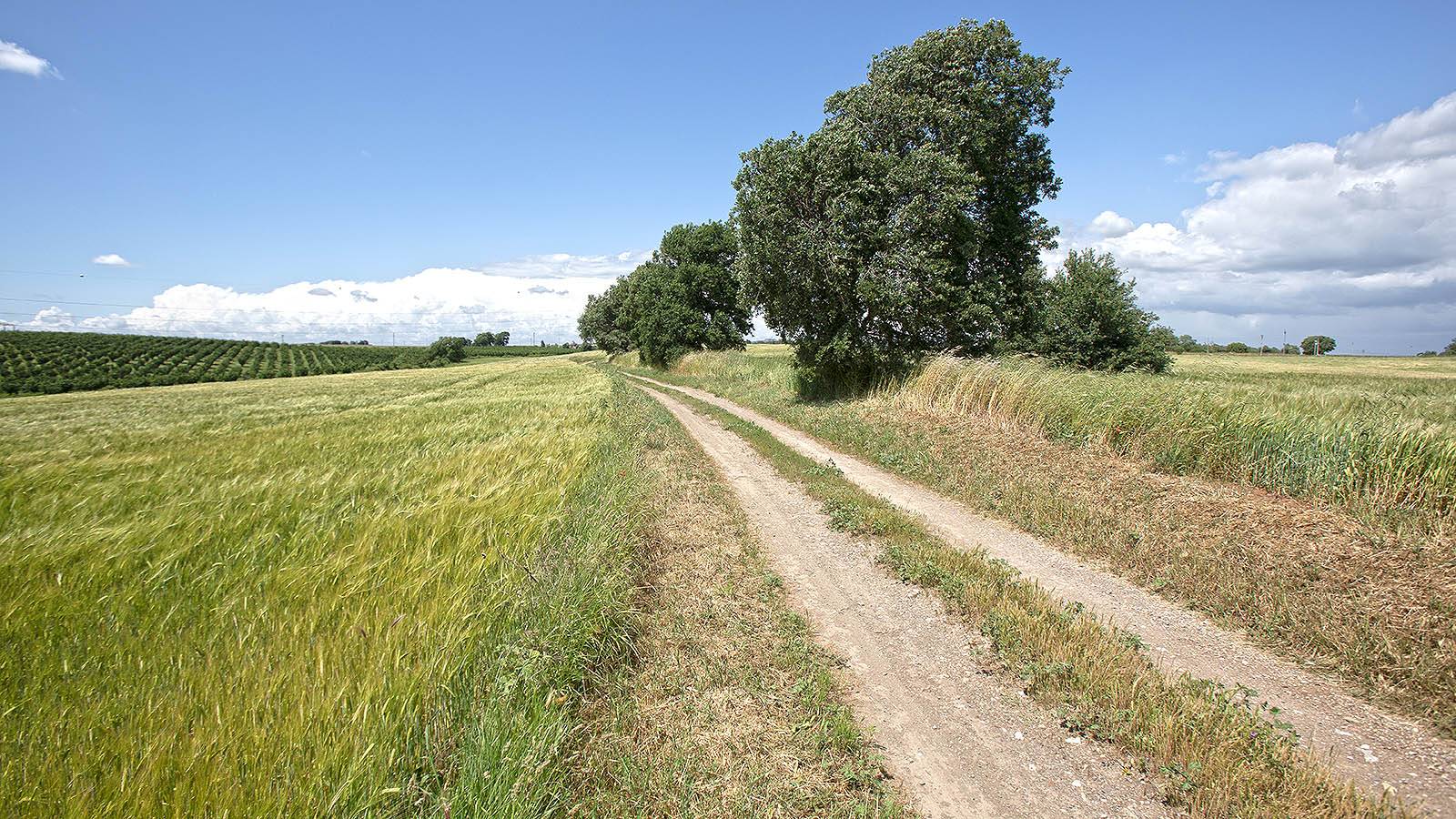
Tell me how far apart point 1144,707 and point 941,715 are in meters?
1.25

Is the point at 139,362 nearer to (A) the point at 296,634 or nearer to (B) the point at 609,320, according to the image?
(B) the point at 609,320

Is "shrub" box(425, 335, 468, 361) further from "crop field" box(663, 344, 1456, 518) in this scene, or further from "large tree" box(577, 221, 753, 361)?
"crop field" box(663, 344, 1456, 518)

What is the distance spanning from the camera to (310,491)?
5293 millimetres

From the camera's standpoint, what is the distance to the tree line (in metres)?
15.9

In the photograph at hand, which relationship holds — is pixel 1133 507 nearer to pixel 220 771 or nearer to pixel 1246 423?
pixel 1246 423

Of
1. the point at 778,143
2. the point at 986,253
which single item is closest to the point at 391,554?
the point at 778,143

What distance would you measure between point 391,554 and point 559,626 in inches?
54.6

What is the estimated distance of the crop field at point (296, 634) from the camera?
2004mm

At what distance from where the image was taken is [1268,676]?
159 inches

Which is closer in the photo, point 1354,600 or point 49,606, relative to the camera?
point 49,606

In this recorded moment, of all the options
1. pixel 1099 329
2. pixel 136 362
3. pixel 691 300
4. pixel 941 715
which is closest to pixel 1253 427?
pixel 941 715

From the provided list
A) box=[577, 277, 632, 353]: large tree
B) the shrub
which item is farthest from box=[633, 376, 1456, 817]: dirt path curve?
the shrub

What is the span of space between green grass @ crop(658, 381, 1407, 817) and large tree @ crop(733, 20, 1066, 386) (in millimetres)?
11671

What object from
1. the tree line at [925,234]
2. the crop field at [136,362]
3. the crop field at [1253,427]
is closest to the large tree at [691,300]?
the tree line at [925,234]
